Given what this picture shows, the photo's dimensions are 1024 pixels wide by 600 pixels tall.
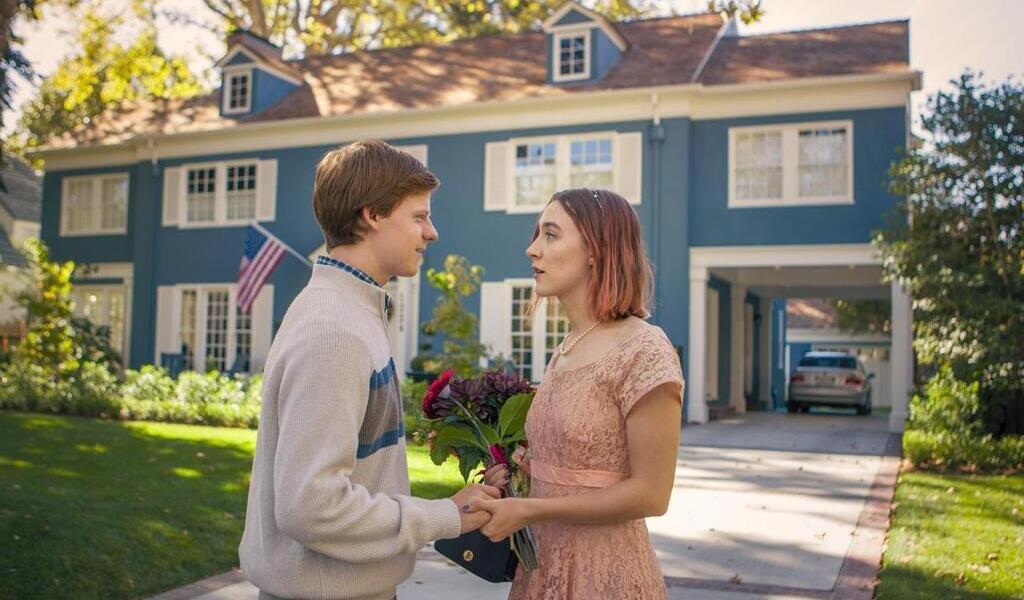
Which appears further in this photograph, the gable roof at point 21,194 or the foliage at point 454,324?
the gable roof at point 21,194

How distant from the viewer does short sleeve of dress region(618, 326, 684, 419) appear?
91.2 inches

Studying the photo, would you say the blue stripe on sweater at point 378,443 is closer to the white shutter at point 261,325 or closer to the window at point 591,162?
the window at point 591,162

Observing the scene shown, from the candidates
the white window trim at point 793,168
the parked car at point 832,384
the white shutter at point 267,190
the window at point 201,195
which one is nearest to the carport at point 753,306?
the white window trim at point 793,168

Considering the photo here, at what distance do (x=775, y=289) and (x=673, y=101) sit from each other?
797cm

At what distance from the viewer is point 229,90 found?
2205 cm

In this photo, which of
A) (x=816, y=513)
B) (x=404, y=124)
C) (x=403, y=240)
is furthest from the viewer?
(x=404, y=124)

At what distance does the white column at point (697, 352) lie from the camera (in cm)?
1719

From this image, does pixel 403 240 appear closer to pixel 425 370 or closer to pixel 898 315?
pixel 425 370

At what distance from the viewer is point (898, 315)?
53.6 ft

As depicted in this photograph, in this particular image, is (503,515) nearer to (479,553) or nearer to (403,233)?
(479,553)

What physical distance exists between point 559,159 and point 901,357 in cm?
684

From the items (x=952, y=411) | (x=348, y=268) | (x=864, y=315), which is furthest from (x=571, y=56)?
(x=864, y=315)

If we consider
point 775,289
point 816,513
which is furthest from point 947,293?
point 775,289

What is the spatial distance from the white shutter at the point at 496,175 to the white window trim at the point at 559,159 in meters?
0.04
